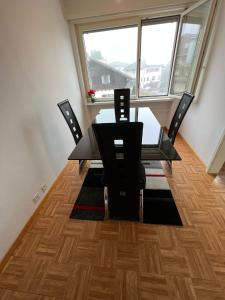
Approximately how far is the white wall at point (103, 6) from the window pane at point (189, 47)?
31 cm

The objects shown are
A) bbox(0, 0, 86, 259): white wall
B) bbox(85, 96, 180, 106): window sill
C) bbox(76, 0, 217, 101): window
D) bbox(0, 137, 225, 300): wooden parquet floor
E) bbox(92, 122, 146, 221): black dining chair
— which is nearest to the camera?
bbox(92, 122, 146, 221): black dining chair

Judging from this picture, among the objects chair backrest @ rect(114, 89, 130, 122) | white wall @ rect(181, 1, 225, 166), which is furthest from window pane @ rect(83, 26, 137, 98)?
white wall @ rect(181, 1, 225, 166)

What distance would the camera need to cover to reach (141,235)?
51.5 inches

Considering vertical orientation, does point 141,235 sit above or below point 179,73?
below

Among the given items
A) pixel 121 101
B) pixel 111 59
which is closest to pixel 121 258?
pixel 121 101

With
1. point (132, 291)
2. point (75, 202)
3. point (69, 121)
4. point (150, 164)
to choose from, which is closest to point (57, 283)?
point (132, 291)

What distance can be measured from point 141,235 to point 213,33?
8.83ft

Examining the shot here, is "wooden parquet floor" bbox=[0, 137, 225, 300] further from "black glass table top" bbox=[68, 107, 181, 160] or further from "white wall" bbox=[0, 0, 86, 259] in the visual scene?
"black glass table top" bbox=[68, 107, 181, 160]

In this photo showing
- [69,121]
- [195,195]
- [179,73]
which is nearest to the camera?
[195,195]

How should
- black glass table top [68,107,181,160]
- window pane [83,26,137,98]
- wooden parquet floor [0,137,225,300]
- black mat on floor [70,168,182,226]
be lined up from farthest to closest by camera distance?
1. window pane [83,26,137,98]
2. black mat on floor [70,168,182,226]
3. black glass table top [68,107,181,160]
4. wooden parquet floor [0,137,225,300]

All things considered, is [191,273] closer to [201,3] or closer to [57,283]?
[57,283]

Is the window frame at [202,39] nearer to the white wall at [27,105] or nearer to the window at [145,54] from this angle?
the window at [145,54]

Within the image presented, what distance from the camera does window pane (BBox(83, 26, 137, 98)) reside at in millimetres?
2724

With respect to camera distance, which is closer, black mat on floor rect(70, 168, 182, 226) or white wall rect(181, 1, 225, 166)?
black mat on floor rect(70, 168, 182, 226)
